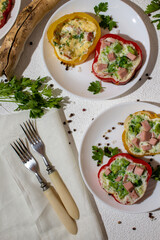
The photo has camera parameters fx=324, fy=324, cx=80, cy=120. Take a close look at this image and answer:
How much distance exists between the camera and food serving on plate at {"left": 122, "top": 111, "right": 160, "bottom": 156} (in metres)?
3.09

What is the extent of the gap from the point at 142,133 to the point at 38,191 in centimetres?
124

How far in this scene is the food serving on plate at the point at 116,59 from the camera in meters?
3.15

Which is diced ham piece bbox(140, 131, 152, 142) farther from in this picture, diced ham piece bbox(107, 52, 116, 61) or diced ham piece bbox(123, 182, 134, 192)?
diced ham piece bbox(107, 52, 116, 61)

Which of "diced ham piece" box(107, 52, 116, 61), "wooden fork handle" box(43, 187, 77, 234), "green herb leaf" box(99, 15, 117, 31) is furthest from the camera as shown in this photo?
"green herb leaf" box(99, 15, 117, 31)

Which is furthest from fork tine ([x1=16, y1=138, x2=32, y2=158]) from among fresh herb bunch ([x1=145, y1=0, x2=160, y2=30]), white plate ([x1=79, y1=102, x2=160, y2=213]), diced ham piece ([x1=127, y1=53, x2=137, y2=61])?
fresh herb bunch ([x1=145, y1=0, x2=160, y2=30])

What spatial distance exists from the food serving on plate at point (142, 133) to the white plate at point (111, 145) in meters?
0.11

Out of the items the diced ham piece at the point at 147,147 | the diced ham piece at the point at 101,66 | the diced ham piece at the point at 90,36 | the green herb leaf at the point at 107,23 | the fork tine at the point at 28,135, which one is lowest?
the diced ham piece at the point at 147,147

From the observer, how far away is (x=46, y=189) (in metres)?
3.32

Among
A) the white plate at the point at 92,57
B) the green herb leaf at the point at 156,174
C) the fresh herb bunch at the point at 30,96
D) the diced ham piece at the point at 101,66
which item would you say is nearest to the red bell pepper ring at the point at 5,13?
the white plate at the point at 92,57

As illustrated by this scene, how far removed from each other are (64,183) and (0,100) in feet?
3.60

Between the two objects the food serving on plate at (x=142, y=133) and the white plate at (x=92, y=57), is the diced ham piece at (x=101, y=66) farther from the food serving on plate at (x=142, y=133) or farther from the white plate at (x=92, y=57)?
the food serving on plate at (x=142, y=133)

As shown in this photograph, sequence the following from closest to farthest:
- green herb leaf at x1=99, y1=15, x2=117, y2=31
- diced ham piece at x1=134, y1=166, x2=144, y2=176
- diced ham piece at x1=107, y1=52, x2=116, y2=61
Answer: diced ham piece at x1=134, y1=166, x2=144, y2=176, diced ham piece at x1=107, y1=52, x2=116, y2=61, green herb leaf at x1=99, y1=15, x2=117, y2=31

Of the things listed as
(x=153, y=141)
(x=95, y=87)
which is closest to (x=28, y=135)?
(x=95, y=87)

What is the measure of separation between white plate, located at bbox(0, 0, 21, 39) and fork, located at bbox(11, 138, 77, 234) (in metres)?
1.17
